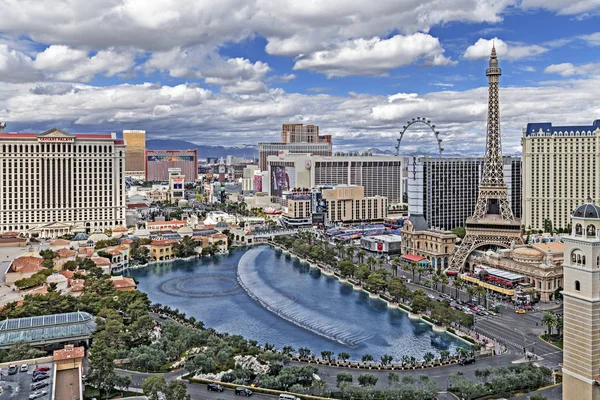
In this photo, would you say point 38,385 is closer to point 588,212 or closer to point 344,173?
point 588,212

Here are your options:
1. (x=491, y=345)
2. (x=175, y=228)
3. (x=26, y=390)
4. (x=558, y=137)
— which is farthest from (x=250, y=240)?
(x=26, y=390)

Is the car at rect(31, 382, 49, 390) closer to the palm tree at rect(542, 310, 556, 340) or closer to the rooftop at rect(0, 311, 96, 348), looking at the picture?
the rooftop at rect(0, 311, 96, 348)

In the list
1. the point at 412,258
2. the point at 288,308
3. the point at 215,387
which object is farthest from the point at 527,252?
the point at 215,387

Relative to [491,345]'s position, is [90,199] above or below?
above

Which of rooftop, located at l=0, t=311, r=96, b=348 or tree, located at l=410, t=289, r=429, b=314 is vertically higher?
rooftop, located at l=0, t=311, r=96, b=348

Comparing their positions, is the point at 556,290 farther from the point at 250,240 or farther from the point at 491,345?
the point at 250,240

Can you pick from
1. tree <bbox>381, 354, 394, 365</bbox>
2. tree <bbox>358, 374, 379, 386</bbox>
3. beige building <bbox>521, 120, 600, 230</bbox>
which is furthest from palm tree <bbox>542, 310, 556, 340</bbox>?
beige building <bbox>521, 120, 600, 230</bbox>
